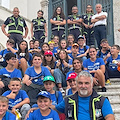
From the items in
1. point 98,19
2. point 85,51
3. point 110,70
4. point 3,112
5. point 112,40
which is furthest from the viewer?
point 112,40

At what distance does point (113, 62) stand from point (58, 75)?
1400mm

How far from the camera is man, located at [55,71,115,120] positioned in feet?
9.97

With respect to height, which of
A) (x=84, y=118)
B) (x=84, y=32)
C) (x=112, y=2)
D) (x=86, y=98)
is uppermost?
(x=112, y=2)

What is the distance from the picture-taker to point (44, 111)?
11.3 feet

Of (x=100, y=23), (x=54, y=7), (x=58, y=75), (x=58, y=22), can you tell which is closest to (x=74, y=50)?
(x=58, y=75)

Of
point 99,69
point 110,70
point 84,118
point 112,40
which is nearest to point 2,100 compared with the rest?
point 84,118

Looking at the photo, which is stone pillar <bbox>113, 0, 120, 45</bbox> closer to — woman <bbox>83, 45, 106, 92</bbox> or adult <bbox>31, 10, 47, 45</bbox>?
adult <bbox>31, 10, 47, 45</bbox>

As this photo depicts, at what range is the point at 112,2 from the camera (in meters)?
9.34

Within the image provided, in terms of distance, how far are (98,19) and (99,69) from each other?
8.90 feet

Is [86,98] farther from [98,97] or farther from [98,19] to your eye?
[98,19]

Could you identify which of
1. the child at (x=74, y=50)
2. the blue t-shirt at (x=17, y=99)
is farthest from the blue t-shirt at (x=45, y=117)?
the child at (x=74, y=50)

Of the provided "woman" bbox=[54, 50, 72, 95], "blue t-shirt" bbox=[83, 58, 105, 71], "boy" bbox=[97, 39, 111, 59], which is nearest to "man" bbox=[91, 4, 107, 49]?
"boy" bbox=[97, 39, 111, 59]

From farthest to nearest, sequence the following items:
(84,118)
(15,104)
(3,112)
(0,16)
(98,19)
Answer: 1. (0,16)
2. (98,19)
3. (15,104)
4. (3,112)
5. (84,118)

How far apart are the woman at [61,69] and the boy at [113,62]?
902 millimetres
